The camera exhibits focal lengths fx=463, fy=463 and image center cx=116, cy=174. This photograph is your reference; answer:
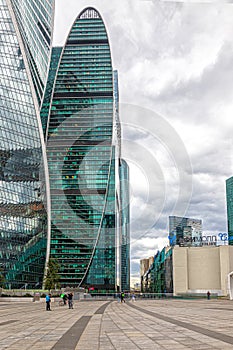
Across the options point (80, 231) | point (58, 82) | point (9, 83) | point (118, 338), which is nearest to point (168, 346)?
point (118, 338)

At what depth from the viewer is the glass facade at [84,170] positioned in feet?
511

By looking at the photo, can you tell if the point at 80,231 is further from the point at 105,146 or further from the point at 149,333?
the point at 149,333

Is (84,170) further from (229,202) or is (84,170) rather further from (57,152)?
(229,202)

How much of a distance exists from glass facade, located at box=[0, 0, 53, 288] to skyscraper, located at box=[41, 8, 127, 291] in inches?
2103

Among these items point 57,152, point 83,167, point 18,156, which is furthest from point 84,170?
point 18,156

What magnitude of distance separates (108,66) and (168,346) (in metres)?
173

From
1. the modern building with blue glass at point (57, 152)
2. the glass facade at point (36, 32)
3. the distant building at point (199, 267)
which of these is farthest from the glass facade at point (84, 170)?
the distant building at point (199, 267)

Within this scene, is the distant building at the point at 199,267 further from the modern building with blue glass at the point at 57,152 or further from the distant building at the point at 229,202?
the distant building at the point at 229,202

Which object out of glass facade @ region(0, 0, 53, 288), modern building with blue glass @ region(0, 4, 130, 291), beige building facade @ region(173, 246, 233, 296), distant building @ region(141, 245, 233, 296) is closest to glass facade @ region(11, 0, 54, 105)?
modern building with blue glass @ region(0, 4, 130, 291)

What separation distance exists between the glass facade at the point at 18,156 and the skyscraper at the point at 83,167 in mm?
53424

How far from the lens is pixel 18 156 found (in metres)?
89.7

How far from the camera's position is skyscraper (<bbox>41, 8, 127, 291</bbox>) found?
6127 inches

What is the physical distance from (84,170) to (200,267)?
6669cm

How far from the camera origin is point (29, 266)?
95312mm
